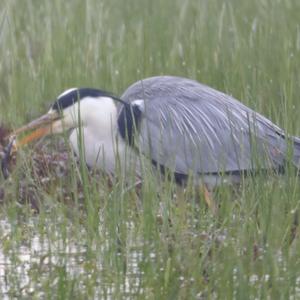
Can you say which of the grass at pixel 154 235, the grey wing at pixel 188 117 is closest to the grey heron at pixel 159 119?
the grey wing at pixel 188 117

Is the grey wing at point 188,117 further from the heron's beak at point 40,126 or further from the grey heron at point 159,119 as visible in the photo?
the heron's beak at point 40,126

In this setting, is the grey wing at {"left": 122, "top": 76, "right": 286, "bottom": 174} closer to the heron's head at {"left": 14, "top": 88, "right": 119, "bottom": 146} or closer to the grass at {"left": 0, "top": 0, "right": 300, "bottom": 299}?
the heron's head at {"left": 14, "top": 88, "right": 119, "bottom": 146}

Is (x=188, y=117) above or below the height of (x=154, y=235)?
above

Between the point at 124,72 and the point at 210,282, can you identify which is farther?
the point at 124,72

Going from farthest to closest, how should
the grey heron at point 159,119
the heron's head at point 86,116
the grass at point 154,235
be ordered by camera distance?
the heron's head at point 86,116 < the grey heron at point 159,119 < the grass at point 154,235

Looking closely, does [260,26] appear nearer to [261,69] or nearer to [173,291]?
[261,69]

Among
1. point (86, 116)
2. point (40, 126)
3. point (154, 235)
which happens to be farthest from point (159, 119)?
point (154, 235)

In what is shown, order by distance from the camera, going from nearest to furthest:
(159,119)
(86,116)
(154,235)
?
(154,235) < (159,119) < (86,116)

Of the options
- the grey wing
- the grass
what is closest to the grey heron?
the grey wing

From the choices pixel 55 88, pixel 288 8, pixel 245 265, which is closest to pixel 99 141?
pixel 55 88

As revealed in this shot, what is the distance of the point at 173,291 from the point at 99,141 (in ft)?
8.01

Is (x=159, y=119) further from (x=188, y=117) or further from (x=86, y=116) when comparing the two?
(x=86, y=116)

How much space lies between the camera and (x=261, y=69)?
7.47 metres

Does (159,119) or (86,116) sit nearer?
(159,119)
